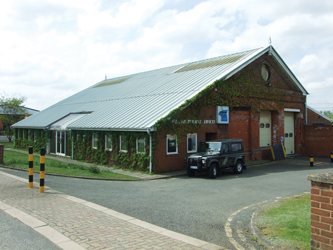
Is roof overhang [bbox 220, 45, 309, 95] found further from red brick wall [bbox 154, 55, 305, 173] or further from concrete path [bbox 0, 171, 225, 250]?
concrete path [bbox 0, 171, 225, 250]

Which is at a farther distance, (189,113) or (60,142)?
(60,142)

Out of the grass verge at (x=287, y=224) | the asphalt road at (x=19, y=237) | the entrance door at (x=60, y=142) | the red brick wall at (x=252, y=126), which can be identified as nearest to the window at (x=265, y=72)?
the red brick wall at (x=252, y=126)

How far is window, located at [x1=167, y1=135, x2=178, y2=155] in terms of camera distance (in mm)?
18062

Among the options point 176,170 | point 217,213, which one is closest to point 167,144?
point 176,170

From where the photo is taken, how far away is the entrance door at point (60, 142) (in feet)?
86.3

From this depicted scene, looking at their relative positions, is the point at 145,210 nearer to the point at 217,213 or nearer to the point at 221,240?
the point at 217,213

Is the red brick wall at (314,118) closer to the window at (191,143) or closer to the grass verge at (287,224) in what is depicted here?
the window at (191,143)

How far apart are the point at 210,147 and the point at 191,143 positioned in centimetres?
295

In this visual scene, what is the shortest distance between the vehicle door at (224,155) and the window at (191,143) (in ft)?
10.5

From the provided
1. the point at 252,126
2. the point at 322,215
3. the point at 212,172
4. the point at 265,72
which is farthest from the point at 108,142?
the point at 322,215

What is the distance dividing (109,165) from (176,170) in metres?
4.84

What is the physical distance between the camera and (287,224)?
6.81 metres

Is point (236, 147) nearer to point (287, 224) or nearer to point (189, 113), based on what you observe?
point (189, 113)

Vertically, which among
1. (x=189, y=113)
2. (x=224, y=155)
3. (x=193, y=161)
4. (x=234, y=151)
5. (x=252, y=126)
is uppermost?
(x=189, y=113)
